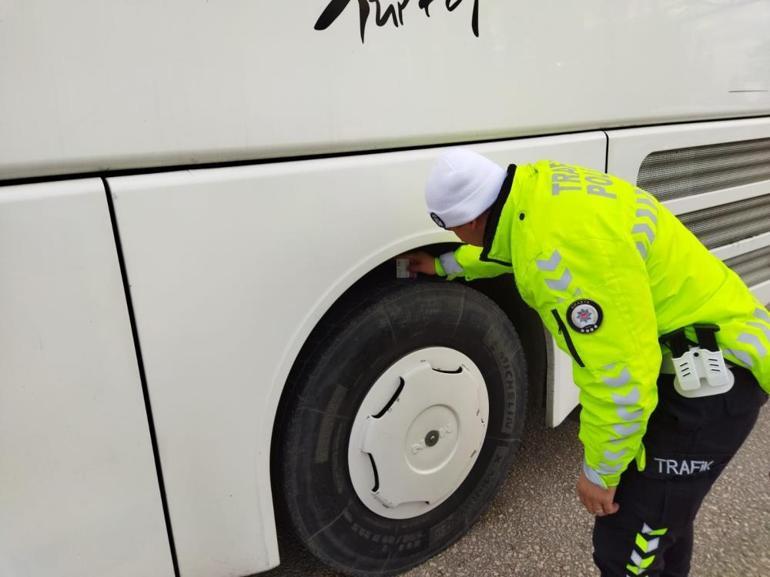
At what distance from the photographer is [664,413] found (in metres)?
1.46

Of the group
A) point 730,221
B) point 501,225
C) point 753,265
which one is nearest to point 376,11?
point 501,225

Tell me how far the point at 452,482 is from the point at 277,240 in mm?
1006

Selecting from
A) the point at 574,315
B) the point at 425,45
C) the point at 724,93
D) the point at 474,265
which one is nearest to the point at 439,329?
the point at 474,265

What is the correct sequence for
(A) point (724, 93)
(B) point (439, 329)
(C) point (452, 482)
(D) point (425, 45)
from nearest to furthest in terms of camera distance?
(D) point (425, 45), (B) point (439, 329), (C) point (452, 482), (A) point (724, 93)

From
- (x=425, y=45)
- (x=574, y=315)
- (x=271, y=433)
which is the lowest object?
(x=271, y=433)

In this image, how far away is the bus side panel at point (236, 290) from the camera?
127 cm

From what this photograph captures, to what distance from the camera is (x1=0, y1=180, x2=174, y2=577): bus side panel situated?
3.77 feet

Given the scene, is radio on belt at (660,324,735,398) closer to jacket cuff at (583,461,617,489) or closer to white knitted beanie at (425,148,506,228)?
jacket cuff at (583,461,617,489)

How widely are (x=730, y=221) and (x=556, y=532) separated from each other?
160 centimetres

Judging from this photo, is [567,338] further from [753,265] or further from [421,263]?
[753,265]

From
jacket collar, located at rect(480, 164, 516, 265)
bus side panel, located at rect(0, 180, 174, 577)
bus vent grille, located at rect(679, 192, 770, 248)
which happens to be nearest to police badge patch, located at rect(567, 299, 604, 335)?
jacket collar, located at rect(480, 164, 516, 265)

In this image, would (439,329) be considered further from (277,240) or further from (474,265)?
(277,240)

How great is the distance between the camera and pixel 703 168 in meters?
2.42

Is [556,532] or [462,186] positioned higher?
[462,186]
